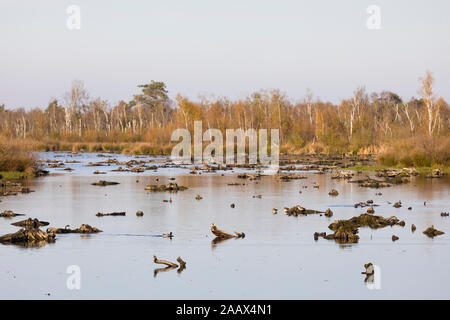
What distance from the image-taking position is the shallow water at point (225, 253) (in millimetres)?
13352

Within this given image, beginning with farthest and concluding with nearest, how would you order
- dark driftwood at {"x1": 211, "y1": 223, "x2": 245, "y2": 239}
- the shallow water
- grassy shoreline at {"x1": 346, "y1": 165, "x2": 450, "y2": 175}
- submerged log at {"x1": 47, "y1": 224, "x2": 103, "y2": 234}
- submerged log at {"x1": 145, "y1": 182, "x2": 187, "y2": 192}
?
grassy shoreline at {"x1": 346, "y1": 165, "x2": 450, "y2": 175} < submerged log at {"x1": 145, "y1": 182, "x2": 187, "y2": 192} < submerged log at {"x1": 47, "y1": 224, "x2": 103, "y2": 234} < dark driftwood at {"x1": 211, "y1": 223, "x2": 245, "y2": 239} < the shallow water

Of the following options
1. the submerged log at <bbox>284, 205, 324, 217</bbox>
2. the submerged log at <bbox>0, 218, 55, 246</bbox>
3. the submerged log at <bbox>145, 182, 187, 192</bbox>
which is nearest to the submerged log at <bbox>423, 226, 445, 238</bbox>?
the submerged log at <bbox>284, 205, 324, 217</bbox>

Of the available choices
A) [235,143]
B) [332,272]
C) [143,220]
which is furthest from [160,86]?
[332,272]

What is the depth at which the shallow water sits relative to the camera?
526 inches

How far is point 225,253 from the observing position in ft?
55.8

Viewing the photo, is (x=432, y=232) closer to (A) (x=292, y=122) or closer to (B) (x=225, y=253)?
(B) (x=225, y=253)

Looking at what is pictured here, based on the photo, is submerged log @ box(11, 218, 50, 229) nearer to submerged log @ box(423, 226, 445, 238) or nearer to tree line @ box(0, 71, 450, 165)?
submerged log @ box(423, 226, 445, 238)

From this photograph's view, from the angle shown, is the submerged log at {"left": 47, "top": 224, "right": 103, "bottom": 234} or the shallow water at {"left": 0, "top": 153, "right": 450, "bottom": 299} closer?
the shallow water at {"left": 0, "top": 153, "right": 450, "bottom": 299}

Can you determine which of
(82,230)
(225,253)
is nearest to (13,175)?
Result: (82,230)

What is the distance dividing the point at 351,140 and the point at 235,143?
45.7 feet

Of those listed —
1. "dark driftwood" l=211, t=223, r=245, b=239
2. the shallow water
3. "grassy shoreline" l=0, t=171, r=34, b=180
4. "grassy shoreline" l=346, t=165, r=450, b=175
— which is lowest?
the shallow water

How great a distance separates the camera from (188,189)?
35.7m

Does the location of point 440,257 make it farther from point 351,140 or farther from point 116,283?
point 351,140

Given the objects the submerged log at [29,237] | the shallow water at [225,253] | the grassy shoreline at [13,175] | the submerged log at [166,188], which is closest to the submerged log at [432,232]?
the shallow water at [225,253]
